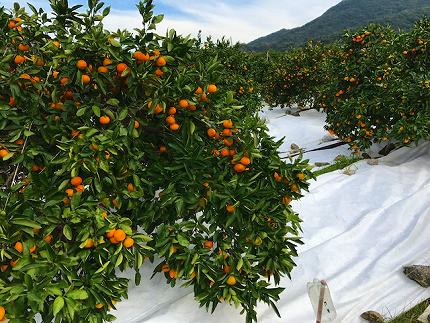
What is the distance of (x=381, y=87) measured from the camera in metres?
7.15

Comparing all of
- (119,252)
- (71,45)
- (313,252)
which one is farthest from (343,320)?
(71,45)

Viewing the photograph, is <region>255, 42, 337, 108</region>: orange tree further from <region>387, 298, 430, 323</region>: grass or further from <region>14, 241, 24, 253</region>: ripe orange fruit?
<region>14, 241, 24, 253</region>: ripe orange fruit

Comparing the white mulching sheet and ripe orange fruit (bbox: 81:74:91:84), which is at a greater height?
ripe orange fruit (bbox: 81:74:91:84)

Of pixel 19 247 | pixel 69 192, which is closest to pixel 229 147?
pixel 69 192

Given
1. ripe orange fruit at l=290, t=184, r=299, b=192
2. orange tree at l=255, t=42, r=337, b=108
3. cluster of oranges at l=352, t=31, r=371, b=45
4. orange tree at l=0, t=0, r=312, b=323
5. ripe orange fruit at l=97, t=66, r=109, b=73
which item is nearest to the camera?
orange tree at l=0, t=0, r=312, b=323

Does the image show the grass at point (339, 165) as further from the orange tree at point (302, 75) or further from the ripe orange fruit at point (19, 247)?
the orange tree at point (302, 75)

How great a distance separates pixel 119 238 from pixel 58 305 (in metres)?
0.49

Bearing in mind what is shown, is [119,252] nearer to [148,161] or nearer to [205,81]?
[148,161]

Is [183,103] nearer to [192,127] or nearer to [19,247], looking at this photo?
[192,127]

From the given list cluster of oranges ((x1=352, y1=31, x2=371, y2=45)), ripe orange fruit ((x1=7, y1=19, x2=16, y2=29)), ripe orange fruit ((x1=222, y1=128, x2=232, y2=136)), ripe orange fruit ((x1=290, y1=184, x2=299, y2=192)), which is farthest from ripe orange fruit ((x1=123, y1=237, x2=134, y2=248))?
cluster of oranges ((x1=352, y1=31, x2=371, y2=45))

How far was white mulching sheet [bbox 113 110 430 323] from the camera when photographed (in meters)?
3.41

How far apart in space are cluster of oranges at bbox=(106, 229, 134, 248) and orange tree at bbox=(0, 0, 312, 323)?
1 cm

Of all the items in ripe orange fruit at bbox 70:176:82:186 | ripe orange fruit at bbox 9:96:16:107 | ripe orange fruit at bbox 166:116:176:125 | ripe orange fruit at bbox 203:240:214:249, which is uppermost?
ripe orange fruit at bbox 9:96:16:107

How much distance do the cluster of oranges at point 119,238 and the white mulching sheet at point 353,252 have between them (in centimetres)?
122
